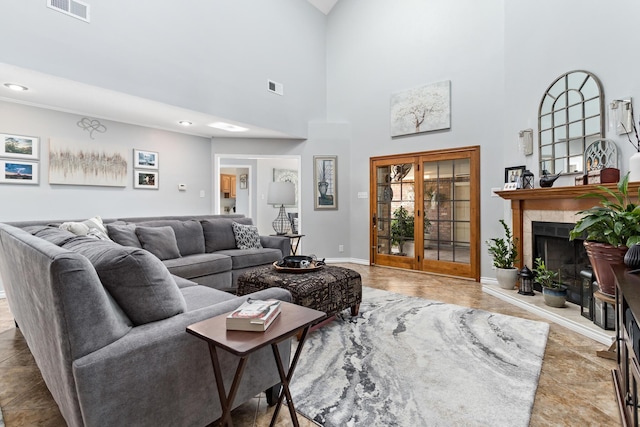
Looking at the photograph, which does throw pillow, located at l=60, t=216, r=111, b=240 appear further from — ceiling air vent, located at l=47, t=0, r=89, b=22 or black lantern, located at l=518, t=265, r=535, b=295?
black lantern, located at l=518, t=265, r=535, b=295

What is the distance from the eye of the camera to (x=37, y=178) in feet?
13.1

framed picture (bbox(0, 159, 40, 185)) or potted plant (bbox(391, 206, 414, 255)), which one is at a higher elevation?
framed picture (bbox(0, 159, 40, 185))

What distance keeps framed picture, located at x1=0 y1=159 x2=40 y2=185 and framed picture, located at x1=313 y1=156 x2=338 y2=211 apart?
3986 mm

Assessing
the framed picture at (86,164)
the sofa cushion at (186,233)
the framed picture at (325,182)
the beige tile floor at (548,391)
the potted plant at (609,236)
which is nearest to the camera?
the beige tile floor at (548,391)

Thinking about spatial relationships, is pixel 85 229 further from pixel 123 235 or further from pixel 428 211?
pixel 428 211

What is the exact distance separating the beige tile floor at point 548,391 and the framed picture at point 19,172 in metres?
1.70

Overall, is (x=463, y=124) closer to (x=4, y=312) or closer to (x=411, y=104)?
(x=411, y=104)

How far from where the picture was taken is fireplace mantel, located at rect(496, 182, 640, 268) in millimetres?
2943

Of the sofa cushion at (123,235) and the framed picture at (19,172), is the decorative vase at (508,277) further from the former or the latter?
the framed picture at (19,172)

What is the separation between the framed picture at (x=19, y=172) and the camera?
12.3ft

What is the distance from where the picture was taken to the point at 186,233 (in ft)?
13.5

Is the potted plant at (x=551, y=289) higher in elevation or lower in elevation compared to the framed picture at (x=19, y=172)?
lower

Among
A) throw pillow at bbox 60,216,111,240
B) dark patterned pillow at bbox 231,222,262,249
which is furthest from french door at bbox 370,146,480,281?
throw pillow at bbox 60,216,111,240

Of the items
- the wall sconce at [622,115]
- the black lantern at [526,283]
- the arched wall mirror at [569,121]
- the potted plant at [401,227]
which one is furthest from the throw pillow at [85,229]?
the wall sconce at [622,115]
